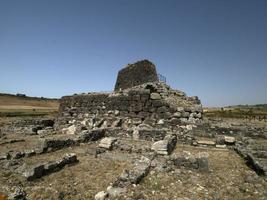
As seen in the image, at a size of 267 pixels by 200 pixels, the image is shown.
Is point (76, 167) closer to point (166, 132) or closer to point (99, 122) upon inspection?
point (166, 132)

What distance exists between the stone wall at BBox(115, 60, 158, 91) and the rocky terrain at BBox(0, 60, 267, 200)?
316 centimetres

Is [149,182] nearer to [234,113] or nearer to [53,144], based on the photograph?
[53,144]

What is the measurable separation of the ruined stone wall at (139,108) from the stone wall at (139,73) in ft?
10.0

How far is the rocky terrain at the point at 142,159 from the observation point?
555 cm

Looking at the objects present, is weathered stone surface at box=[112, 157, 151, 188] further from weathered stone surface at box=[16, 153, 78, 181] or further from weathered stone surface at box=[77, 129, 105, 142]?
weathered stone surface at box=[77, 129, 105, 142]

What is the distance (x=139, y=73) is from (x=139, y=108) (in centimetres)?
484

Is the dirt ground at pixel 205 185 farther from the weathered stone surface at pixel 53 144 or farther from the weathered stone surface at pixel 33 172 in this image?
the weathered stone surface at pixel 53 144

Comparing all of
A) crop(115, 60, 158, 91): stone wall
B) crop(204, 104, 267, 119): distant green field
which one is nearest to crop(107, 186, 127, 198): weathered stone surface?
crop(115, 60, 158, 91): stone wall

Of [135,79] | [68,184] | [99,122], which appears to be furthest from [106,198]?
[135,79]

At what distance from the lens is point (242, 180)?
21.0 feet

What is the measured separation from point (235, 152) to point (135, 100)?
7499mm

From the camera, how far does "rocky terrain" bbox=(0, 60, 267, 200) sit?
5.55 meters

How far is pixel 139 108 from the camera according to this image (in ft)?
50.4

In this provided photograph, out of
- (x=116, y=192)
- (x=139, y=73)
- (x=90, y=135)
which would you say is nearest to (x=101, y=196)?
(x=116, y=192)
